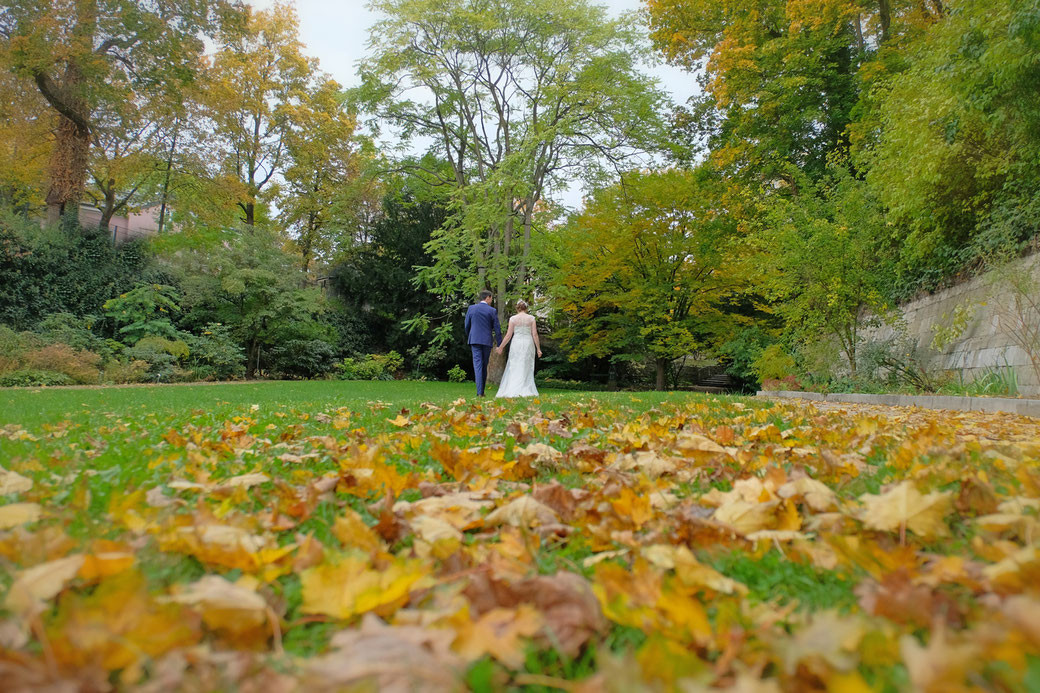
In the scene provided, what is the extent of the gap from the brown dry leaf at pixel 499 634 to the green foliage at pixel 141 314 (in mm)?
18116

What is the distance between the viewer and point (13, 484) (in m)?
1.70

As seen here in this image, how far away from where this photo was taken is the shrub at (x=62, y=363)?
1288 cm

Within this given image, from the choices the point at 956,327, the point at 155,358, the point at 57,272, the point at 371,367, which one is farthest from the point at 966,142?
the point at 57,272

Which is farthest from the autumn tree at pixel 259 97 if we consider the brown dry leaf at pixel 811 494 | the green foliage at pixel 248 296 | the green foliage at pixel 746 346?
the brown dry leaf at pixel 811 494

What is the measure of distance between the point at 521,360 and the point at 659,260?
412 inches

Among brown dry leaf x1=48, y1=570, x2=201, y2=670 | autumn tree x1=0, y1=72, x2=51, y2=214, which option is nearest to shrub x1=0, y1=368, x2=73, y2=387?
autumn tree x1=0, y1=72, x2=51, y2=214

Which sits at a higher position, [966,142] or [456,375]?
[966,142]

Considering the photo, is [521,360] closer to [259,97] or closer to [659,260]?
[659,260]

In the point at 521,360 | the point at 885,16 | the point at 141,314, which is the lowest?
the point at 521,360

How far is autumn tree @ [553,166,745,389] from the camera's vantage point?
18312mm

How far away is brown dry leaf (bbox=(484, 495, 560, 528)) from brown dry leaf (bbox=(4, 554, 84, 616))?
82 centimetres

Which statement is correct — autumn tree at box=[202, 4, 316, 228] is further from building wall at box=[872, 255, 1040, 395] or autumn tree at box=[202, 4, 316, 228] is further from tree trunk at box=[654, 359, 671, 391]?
building wall at box=[872, 255, 1040, 395]

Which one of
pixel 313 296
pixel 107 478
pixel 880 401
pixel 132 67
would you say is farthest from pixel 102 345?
pixel 880 401

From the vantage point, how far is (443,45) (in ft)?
54.3
